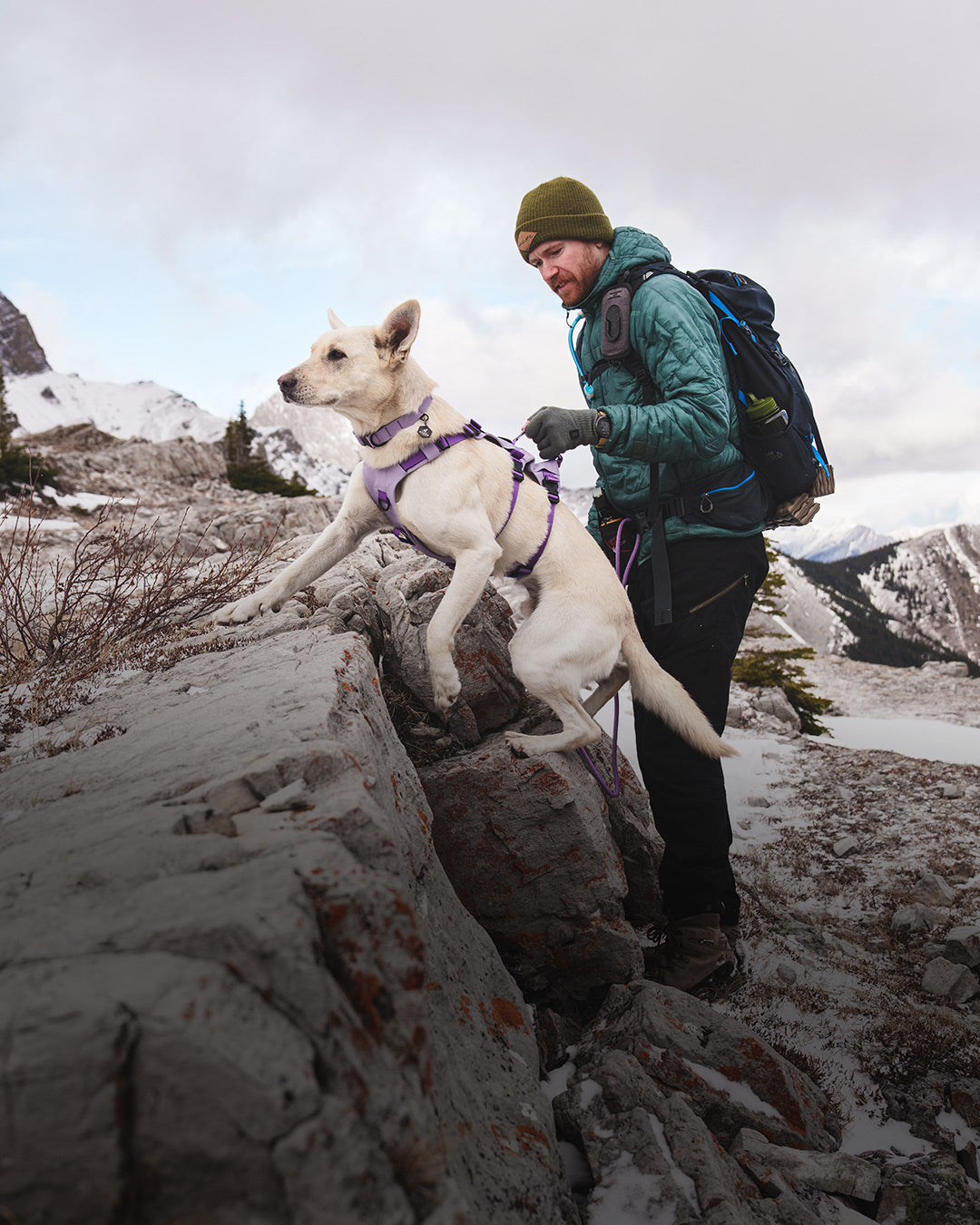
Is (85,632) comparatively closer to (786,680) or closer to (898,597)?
(786,680)

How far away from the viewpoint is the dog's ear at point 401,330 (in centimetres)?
363

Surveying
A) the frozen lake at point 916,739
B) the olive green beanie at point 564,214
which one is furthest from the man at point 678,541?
the frozen lake at point 916,739

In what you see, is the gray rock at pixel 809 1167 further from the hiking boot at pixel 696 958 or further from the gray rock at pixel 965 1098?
the hiking boot at pixel 696 958

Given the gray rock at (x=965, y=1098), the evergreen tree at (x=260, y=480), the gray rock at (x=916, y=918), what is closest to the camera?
the gray rock at (x=965, y=1098)

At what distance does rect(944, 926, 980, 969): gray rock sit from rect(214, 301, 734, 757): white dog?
222 cm

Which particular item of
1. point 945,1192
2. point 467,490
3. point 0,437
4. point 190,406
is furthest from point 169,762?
point 190,406

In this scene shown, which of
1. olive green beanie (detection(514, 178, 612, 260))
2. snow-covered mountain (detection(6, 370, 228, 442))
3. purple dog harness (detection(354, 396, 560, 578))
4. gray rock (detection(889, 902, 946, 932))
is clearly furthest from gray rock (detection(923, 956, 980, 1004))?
snow-covered mountain (detection(6, 370, 228, 442))

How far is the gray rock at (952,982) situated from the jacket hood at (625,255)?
15.2 feet

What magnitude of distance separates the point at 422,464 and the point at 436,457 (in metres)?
0.10

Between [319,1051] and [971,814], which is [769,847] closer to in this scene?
[971,814]

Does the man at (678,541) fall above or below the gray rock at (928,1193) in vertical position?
above

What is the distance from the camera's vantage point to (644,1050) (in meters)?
2.86

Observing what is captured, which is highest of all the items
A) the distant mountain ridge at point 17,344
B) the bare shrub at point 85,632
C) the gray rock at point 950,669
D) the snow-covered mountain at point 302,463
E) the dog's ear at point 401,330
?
the distant mountain ridge at point 17,344

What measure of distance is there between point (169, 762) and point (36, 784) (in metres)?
0.53
